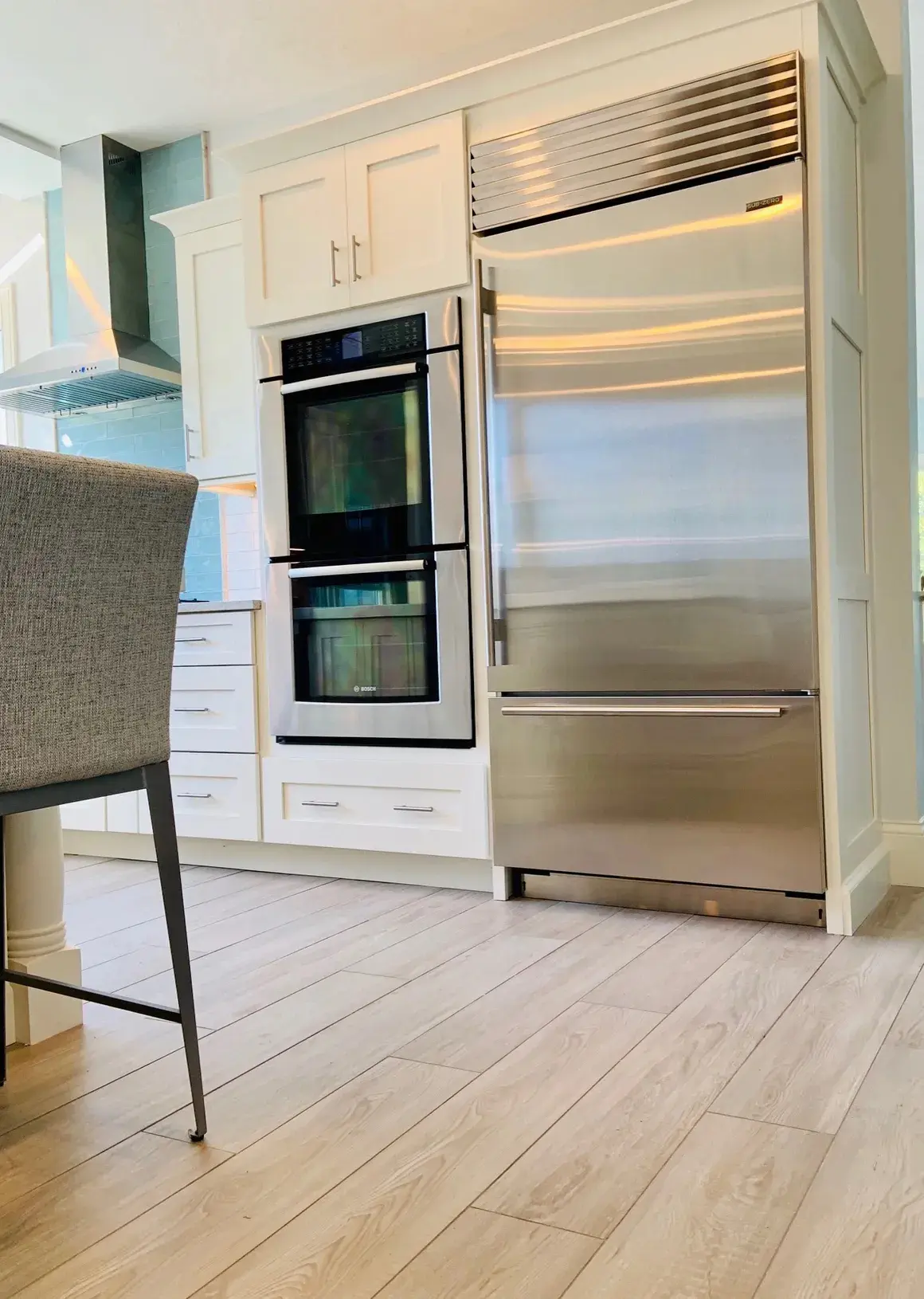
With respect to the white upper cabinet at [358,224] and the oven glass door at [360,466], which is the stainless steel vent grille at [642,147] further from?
the oven glass door at [360,466]

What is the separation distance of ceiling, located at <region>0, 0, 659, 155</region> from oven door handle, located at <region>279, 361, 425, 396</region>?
3.96 feet

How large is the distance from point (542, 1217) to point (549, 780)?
1505 mm

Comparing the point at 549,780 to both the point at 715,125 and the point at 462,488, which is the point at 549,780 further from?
the point at 715,125

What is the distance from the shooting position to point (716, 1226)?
122cm

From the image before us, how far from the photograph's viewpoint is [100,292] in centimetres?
431

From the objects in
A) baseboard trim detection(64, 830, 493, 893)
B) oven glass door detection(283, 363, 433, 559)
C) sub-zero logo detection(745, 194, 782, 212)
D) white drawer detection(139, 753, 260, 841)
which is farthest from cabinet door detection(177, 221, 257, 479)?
sub-zero logo detection(745, 194, 782, 212)

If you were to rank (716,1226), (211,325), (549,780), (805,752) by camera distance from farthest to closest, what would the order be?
(211,325) → (549,780) → (805,752) → (716,1226)

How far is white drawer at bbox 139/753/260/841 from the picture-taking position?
322 centimetres

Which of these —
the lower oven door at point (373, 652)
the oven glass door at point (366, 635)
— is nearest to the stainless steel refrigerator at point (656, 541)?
the lower oven door at point (373, 652)

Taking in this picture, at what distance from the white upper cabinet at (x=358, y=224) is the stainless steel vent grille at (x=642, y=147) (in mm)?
100

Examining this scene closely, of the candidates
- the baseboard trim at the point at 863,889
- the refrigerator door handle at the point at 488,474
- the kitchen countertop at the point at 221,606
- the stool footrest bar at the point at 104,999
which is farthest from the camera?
the kitchen countertop at the point at 221,606

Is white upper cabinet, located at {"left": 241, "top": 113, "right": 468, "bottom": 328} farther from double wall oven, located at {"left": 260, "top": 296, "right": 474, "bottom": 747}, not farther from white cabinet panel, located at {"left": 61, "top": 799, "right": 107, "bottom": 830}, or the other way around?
white cabinet panel, located at {"left": 61, "top": 799, "right": 107, "bottom": 830}

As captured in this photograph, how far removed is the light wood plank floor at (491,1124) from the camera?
1.16 meters

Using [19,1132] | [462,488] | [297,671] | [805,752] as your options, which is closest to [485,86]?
[462,488]
